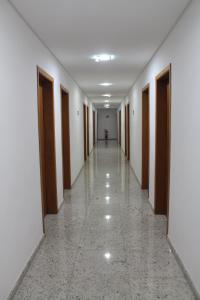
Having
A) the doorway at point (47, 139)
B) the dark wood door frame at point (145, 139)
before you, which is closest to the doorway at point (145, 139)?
the dark wood door frame at point (145, 139)

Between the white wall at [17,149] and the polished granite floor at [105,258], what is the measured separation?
0.29m

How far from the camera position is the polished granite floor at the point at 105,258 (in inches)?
102

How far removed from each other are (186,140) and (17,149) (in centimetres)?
169

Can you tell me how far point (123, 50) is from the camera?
4.37m

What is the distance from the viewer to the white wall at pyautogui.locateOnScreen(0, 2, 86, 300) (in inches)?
92.5

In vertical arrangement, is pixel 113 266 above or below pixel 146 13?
below

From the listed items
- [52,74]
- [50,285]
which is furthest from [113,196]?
[50,285]

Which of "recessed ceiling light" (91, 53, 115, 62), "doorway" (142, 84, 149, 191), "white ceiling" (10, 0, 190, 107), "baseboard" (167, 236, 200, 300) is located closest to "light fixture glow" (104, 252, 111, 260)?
"baseboard" (167, 236, 200, 300)

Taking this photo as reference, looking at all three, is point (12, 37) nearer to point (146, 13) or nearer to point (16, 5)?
point (16, 5)

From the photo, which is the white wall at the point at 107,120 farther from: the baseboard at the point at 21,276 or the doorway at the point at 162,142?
the baseboard at the point at 21,276

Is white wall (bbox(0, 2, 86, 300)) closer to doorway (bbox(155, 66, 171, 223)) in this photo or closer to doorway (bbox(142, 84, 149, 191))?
doorway (bbox(155, 66, 171, 223))

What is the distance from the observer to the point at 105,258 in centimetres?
322

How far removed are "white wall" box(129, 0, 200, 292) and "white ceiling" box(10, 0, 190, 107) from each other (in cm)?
25

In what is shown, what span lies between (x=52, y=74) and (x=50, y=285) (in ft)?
10.4
